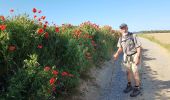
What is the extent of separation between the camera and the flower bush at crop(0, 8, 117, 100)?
6020 millimetres

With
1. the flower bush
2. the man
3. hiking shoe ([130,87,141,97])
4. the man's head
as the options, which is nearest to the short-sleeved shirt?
the man

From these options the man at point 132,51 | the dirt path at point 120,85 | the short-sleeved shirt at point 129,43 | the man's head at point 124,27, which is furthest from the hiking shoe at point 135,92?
the man's head at point 124,27

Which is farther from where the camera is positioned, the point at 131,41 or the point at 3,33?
the point at 131,41

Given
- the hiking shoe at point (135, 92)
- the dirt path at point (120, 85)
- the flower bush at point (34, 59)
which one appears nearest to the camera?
the flower bush at point (34, 59)

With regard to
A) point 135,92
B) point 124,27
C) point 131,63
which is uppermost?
point 124,27

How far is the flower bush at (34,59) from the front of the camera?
6020 mm

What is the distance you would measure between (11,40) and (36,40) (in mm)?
735

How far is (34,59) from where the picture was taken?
6113 millimetres

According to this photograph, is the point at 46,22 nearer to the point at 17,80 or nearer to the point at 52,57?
the point at 52,57

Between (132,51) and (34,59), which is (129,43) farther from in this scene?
(34,59)

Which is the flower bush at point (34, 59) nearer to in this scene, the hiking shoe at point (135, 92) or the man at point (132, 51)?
the man at point (132, 51)

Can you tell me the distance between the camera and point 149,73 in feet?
42.3

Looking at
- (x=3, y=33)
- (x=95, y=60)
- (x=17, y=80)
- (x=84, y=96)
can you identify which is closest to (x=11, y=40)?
(x=3, y=33)

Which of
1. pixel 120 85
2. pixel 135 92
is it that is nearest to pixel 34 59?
pixel 135 92
